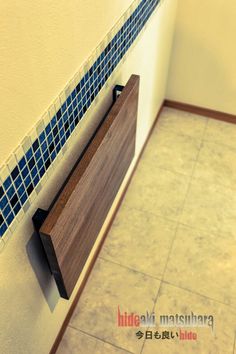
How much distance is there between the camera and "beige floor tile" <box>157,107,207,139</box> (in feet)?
8.30

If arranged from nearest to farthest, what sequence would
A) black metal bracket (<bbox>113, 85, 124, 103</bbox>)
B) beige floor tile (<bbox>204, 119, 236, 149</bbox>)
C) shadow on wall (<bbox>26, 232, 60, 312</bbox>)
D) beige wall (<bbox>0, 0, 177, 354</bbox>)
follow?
beige wall (<bbox>0, 0, 177, 354</bbox>)
shadow on wall (<bbox>26, 232, 60, 312</bbox>)
black metal bracket (<bbox>113, 85, 124, 103</bbox>)
beige floor tile (<bbox>204, 119, 236, 149</bbox>)

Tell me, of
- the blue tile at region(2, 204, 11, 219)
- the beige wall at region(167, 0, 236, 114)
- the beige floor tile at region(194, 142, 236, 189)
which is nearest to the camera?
the blue tile at region(2, 204, 11, 219)

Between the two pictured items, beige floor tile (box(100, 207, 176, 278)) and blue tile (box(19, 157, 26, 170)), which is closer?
blue tile (box(19, 157, 26, 170))

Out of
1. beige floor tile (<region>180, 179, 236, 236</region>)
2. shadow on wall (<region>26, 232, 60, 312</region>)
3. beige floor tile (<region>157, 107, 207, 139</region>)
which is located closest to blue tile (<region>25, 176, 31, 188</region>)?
shadow on wall (<region>26, 232, 60, 312</region>)

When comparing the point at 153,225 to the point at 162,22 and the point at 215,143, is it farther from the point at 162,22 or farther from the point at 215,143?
the point at 162,22

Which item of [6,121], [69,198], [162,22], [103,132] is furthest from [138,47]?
[6,121]

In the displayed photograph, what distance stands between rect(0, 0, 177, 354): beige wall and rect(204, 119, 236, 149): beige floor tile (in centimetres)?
111

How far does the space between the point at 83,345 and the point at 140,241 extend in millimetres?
619

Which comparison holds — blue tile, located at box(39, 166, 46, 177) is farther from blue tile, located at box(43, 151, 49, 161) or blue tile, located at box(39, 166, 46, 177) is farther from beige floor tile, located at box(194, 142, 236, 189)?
beige floor tile, located at box(194, 142, 236, 189)

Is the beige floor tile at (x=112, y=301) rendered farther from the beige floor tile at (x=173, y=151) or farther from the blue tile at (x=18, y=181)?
the blue tile at (x=18, y=181)

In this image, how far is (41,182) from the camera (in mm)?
945

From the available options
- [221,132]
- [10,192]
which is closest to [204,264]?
[221,132]

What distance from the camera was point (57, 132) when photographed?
955mm

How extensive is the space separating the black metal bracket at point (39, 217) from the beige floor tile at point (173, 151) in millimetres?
1424
